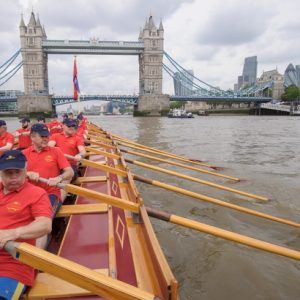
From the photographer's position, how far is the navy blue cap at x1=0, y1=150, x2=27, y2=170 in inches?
94.8

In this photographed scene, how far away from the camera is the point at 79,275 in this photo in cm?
176

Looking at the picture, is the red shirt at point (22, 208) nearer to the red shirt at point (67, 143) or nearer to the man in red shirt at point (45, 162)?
the man in red shirt at point (45, 162)

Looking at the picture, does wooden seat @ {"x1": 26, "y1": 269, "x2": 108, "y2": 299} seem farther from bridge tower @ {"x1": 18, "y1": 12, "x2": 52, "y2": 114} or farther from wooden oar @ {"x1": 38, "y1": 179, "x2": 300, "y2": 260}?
bridge tower @ {"x1": 18, "y1": 12, "x2": 52, "y2": 114}

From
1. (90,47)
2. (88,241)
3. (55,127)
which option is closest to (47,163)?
(88,241)

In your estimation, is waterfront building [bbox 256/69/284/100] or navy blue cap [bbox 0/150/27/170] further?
waterfront building [bbox 256/69/284/100]

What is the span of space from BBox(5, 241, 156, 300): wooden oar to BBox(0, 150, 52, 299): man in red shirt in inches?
11.2

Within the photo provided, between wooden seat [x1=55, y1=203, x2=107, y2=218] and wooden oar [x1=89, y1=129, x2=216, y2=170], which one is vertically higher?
wooden seat [x1=55, y1=203, x2=107, y2=218]

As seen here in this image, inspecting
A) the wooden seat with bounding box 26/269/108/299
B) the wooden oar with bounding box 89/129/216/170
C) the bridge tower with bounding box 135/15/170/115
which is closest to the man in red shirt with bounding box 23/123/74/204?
the wooden seat with bounding box 26/269/108/299

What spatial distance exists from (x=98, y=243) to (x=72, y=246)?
9.1 inches

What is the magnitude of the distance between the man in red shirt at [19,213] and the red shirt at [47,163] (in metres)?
1.20

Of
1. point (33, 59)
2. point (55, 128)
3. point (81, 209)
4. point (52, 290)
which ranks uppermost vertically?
point (33, 59)

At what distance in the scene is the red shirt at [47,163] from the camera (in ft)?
12.3

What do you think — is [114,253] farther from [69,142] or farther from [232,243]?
[69,142]

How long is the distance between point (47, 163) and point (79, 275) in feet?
7.37
